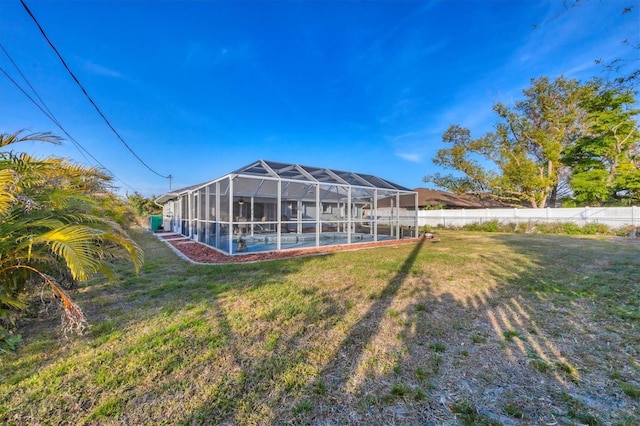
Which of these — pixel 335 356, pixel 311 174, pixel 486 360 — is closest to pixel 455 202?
pixel 311 174

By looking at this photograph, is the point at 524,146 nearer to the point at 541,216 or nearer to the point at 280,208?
the point at 541,216

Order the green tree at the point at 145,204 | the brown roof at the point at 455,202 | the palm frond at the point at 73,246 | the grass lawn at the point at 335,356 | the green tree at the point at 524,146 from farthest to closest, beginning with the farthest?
the green tree at the point at 145,204 → the brown roof at the point at 455,202 → the green tree at the point at 524,146 → the palm frond at the point at 73,246 → the grass lawn at the point at 335,356

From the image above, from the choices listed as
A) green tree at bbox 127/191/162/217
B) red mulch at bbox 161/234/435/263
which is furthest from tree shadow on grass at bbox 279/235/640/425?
green tree at bbox 127/191/162/217

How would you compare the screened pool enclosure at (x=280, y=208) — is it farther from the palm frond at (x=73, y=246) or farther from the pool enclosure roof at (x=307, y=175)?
the palm frond at (x=73, y=246)

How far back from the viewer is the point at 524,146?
19.5 metres

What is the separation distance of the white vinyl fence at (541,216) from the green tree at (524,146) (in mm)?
3062

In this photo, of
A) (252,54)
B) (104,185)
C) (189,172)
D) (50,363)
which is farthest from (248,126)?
(50,363)

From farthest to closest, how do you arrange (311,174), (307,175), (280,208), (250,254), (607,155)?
(607,155), (311,174), (280,208), (307,175), (250,254)

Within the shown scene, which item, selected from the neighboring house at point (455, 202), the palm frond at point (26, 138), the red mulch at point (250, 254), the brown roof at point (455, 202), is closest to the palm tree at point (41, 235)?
the palm frond at point (26, 138)

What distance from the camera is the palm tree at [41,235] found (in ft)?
Answer: 8.21

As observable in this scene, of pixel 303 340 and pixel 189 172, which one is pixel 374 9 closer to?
pixel 303 340

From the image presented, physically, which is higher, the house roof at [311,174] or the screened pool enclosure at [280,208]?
the house roof at [311,174]

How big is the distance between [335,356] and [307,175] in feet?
25.7

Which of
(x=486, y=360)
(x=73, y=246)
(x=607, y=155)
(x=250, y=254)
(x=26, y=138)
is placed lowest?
A: (x=486, y=360)
